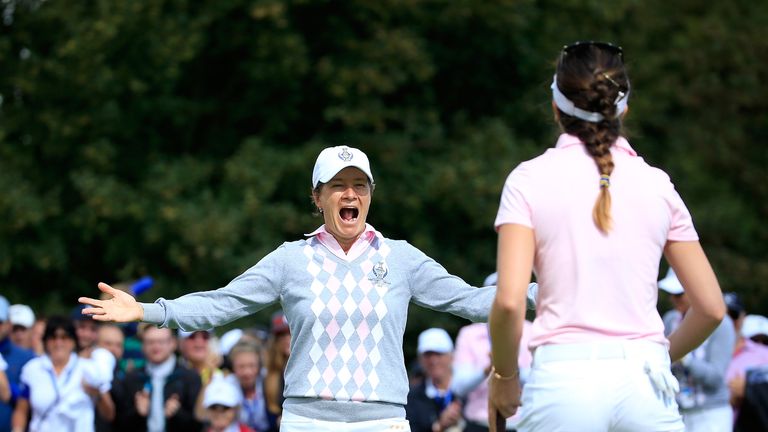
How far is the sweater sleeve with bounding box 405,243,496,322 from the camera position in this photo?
599cm

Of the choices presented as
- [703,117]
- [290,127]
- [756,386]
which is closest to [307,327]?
[756,386]

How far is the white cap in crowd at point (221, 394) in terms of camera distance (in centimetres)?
1110

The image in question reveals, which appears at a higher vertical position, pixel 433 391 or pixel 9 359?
pixel 9 359

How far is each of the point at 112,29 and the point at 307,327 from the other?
1492 centimetres

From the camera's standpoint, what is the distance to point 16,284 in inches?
881

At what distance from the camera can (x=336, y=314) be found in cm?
593

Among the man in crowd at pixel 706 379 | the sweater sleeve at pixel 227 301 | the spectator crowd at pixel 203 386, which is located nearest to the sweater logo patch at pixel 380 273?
the sweater sleeve at pixel 227 301

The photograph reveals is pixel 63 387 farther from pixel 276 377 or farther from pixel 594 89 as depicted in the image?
pixel 594 89

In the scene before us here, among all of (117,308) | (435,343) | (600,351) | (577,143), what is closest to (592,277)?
(600,351)

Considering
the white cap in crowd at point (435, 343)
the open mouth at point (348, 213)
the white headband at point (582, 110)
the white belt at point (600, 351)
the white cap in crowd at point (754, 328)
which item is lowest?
the white belt at point (600, 351)

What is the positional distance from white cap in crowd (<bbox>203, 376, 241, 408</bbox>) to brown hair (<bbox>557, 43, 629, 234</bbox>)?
22.9 ft

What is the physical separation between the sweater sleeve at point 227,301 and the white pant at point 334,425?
507 millimetres

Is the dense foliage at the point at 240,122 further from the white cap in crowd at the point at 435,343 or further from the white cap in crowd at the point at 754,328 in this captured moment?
the white cap in crowd at the point at 754,328

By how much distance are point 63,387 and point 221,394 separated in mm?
1441
